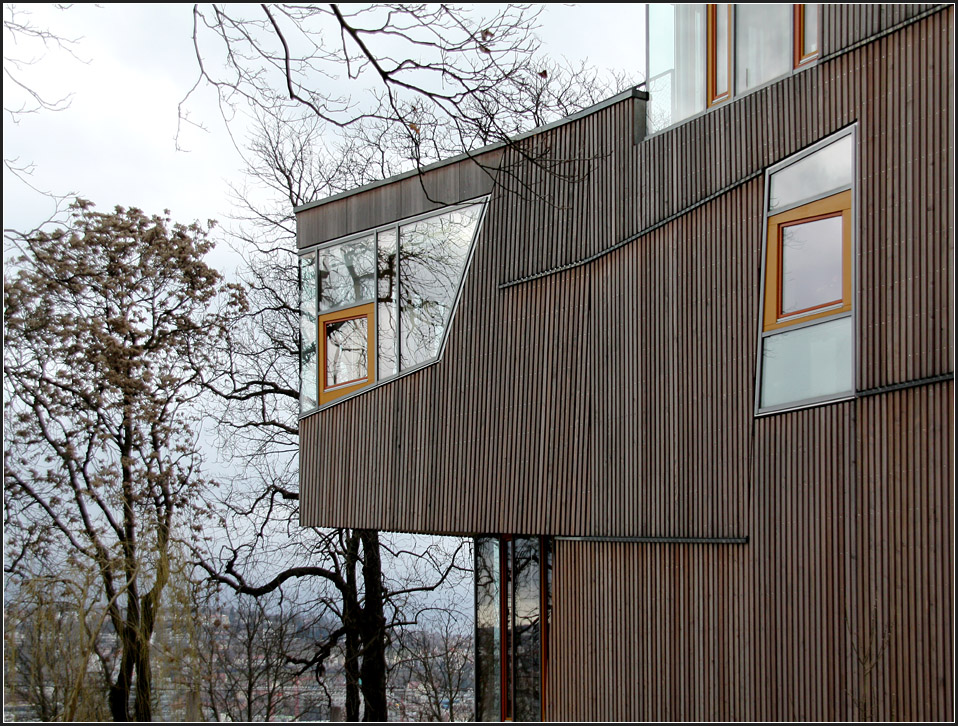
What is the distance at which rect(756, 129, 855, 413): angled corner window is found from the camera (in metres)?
5.99

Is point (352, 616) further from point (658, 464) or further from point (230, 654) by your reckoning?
point (658, 464)

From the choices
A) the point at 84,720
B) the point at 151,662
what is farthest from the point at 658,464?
the point at 151,662

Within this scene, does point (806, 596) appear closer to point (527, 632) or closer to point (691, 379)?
point (691, 379)

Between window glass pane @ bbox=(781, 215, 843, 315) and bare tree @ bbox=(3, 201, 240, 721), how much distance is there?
11.8m

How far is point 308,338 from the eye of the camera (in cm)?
1053

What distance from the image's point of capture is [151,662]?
13.4 metres

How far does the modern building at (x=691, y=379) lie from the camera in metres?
5.50

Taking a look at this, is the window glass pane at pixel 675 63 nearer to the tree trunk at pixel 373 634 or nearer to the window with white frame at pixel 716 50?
the window with white frame at pixel 716 50

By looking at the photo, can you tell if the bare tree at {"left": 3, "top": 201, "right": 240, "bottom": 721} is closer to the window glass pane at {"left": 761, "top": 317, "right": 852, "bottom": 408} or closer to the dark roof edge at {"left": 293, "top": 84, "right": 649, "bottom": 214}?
the dark roof edge at {"left": 293, "top": 84, "right": 649, "bottom": 214}

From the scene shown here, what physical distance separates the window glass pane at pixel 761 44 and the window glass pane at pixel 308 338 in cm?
531

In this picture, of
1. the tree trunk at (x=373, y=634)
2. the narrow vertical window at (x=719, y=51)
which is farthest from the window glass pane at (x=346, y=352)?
the tree trunk at (x=373, y=634)

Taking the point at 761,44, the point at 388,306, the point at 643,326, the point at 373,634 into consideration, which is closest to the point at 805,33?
the point at 761,44

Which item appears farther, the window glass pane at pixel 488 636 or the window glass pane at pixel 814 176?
the window glass pane at pixel 488 636

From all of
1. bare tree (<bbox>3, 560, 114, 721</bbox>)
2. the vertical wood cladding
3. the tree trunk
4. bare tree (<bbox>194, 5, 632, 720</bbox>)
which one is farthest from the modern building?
the tree trunk
